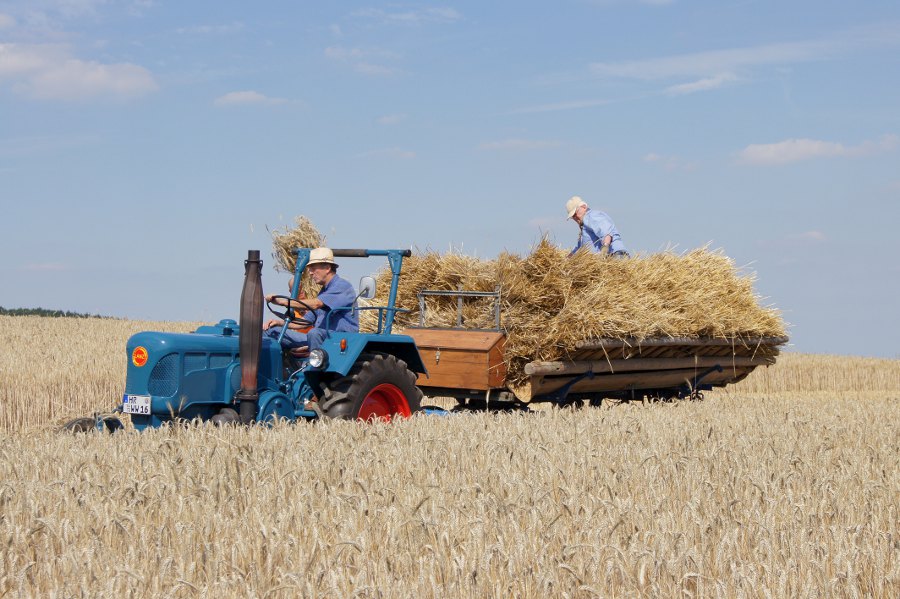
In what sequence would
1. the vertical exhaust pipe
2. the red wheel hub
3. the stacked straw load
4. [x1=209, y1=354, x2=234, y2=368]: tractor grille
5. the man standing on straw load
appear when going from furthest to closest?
the man standing on straw load
the stacked straw load
the red wheel hub
[x1=209, y1=354, x2=234, y2=368]: tractor grille
the vertical exhaust pipe

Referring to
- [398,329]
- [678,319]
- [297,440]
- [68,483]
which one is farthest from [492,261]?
[68,483]

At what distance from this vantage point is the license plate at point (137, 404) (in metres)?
7.56

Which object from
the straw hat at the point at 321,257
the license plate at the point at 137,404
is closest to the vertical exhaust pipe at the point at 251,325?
the license plate at the point at 137,404

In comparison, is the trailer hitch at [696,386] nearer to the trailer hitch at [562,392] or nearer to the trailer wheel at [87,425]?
the trailer hitch at [562,392]

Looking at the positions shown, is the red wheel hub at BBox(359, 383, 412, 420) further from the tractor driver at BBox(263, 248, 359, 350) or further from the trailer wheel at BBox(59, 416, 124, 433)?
the trailer wheel at BBox(59, 416, 124, 433)

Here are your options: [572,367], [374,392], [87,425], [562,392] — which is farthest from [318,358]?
[562,392]

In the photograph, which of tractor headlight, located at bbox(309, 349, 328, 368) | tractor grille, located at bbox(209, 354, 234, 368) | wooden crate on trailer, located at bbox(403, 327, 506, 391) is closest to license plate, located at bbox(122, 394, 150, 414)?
tractor grille, located at bbox(209, 354, 234, 368)

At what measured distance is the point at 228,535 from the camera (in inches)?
176

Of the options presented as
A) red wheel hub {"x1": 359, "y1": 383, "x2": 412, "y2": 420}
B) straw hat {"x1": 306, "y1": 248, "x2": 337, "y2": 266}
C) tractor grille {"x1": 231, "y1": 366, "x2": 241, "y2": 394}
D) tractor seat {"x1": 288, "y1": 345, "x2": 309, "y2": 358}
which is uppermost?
straw hat {"x1": 306, "y1": 248, "x2": 337, "y2": 266}

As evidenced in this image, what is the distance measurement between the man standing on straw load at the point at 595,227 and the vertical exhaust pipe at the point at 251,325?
511 cm

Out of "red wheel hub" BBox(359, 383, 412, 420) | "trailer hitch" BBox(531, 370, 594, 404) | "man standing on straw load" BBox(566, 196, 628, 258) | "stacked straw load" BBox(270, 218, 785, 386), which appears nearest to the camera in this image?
"red wheel hub" BBox(359, 383, 412, 420)

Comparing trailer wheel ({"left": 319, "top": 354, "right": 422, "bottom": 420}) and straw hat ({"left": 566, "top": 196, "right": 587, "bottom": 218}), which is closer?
trailer wheel ({"left": 319, "top": 354, "right": 422, "bottom": 420})

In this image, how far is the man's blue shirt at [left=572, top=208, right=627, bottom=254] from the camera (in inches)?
462

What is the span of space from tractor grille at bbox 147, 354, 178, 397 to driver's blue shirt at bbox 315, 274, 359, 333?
1364 millimetres
